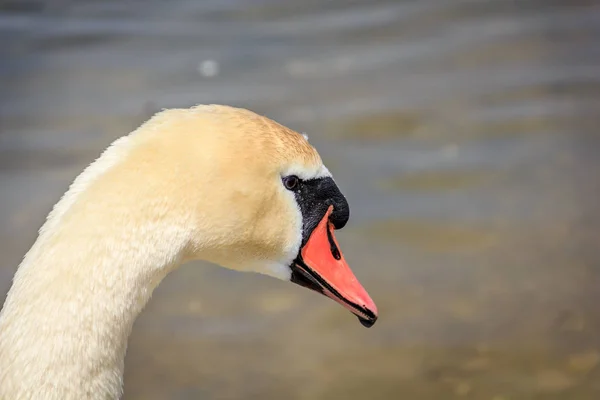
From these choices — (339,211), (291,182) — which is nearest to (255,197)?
(291,182)

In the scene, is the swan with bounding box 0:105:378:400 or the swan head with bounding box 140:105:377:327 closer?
the swan with bounding box 0:105:378:400

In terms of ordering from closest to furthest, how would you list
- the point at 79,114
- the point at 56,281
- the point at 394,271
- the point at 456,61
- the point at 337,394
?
the point at 56,281 → the point at 337,394 → the point at 394,271 → the point at 79,114 → the point at 456,61

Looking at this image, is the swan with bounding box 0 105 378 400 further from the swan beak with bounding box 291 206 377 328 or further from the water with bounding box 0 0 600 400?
the water with bounding box 0 0 600 400

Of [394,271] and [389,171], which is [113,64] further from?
[394,271]

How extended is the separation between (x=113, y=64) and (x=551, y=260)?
304cm

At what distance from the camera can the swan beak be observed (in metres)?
2.34

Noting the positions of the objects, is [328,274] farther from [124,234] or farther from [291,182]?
[124,234]

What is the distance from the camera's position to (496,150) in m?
4.80

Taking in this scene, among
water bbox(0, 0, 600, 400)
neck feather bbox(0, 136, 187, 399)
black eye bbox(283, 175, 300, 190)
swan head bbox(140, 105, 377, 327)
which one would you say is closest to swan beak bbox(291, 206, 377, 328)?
swan head bbox(140, 105, 377, 327)

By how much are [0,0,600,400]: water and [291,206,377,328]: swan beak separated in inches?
41.3

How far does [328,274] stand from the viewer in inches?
93.1

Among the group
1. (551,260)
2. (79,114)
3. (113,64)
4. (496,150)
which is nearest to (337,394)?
(551,260)

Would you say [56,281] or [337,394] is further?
[337,394]

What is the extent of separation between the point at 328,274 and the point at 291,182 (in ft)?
1.01
